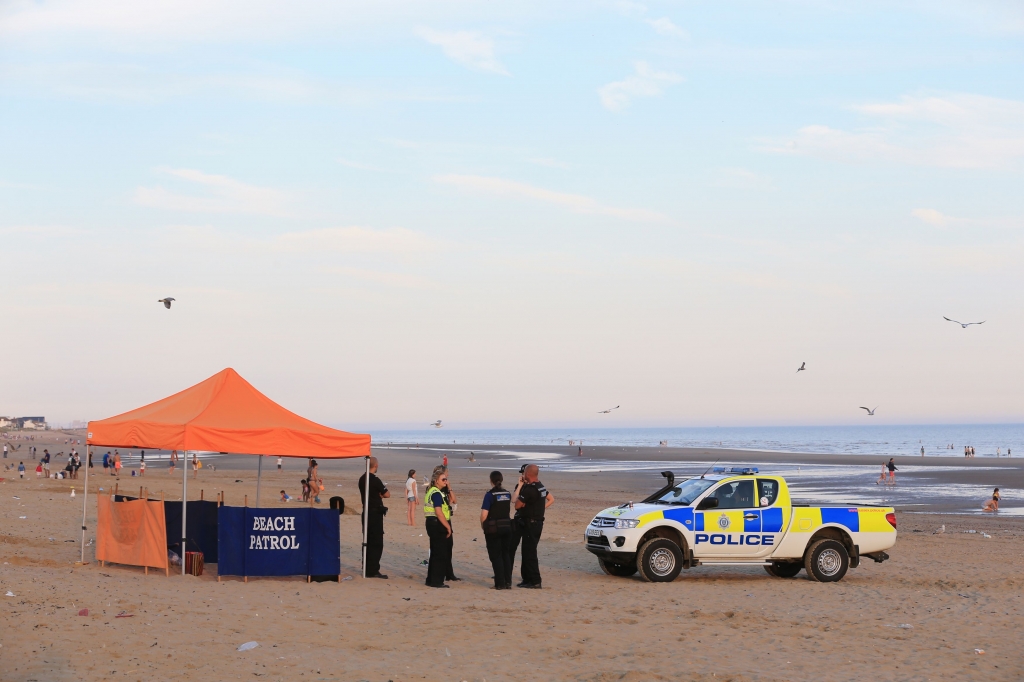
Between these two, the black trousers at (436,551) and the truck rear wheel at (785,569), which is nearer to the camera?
the black trousers at (436,551)

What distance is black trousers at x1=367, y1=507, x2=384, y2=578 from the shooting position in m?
14.5

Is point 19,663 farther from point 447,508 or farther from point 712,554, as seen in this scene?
point 712,554

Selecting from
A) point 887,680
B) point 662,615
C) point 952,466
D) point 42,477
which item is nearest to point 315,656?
point 662,615

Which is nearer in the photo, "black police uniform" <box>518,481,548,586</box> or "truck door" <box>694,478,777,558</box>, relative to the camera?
"black police uniform" <box>518,481,548,586</box>

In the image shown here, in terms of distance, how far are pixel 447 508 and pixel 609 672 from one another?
5783mm

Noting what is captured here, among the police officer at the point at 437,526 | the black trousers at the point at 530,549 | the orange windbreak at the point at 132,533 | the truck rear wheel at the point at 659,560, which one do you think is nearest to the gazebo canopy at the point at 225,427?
the orange windbreak at the point at 132,533

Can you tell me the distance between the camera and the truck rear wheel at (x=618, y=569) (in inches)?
607

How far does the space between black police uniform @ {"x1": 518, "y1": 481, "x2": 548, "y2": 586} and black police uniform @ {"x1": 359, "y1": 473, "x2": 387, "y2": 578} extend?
2189mm

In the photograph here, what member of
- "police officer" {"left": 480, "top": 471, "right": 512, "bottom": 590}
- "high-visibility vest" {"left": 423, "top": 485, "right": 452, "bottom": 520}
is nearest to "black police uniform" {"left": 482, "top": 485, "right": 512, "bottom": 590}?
A: "police officer" {"left": 480, "top": 471, "right": 512, "bottom": 590}

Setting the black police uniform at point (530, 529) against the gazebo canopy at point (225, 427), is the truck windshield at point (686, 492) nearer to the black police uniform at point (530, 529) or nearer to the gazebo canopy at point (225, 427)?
the black police uniform at point (530, 529)

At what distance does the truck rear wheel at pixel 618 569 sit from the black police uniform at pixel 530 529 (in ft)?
5.71

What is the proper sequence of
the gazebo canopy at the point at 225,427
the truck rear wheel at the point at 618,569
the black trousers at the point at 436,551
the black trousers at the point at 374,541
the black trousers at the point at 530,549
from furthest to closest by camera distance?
the truck rear wheel at the point at 618,569, the black trousers at the point at 374,541, the black trousers at the point at 530,549, the black trousers at the point at 436,551, the gazebo canopy at the point at 225,427

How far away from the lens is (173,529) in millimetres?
14922

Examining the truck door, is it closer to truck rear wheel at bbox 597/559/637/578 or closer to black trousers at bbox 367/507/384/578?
truck rear wheel at bbox 597/559/637/578
